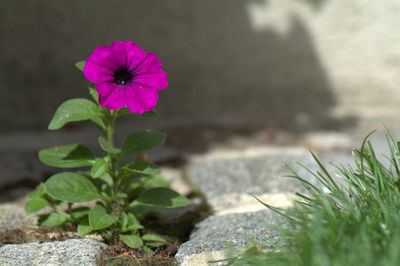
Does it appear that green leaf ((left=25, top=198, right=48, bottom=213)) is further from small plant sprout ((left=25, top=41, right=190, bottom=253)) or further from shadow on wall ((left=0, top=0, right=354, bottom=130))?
shadow on wall ((left=0, top=0, right=354, bottom=130))

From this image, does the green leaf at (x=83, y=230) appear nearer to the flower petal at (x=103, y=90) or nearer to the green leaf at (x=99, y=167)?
the green leaf at (x=99, y=167)

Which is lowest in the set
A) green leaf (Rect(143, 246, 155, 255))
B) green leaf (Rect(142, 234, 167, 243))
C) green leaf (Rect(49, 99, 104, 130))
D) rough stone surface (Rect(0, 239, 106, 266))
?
rough stone surface (Rect(0, 239, 106, 266))

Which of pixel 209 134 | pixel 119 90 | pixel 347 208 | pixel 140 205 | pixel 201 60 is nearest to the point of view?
pixel 347 208

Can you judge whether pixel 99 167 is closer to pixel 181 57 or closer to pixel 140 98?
pixel 140 98

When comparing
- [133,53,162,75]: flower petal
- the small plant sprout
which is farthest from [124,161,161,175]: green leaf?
[133,53,162,75]: flower petal

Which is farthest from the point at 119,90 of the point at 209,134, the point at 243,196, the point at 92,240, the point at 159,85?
the point at 209,134

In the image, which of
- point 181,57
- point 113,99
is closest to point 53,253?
point 113,99

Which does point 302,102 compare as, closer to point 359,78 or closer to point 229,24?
point 359,78
